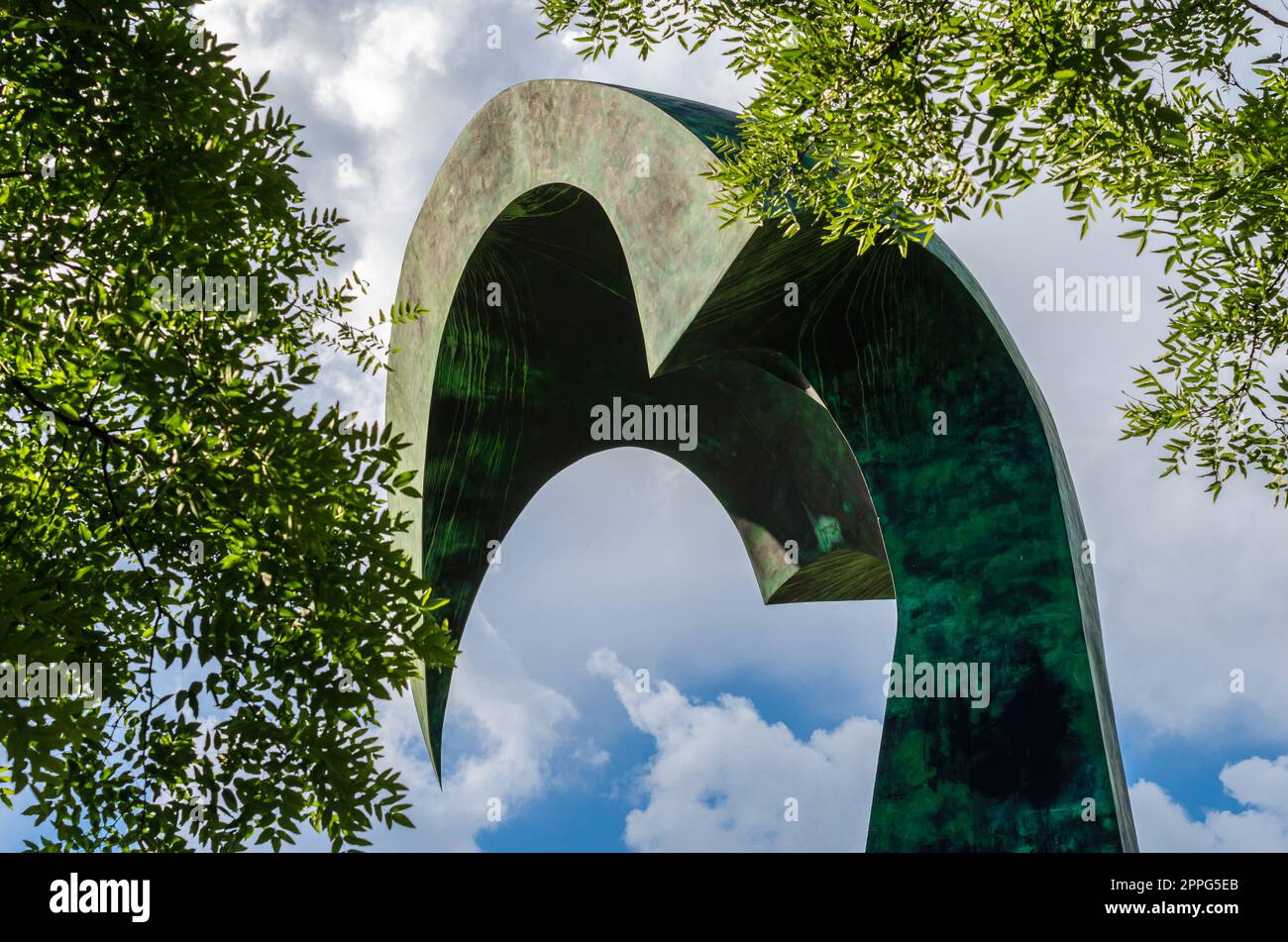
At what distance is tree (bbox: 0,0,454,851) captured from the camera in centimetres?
585

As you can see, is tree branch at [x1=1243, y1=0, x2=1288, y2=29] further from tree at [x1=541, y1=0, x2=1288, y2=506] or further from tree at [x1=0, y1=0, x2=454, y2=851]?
tree at [x1=0, y1=0, x2=454, y2=851]

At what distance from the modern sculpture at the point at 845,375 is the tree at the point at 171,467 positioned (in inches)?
145

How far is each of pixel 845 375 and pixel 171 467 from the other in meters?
6.26

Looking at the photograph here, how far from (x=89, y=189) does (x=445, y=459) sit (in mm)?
8010

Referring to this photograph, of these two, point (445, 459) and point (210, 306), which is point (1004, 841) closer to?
Answer: point (210, 306)

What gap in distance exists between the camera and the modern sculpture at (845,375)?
858cm

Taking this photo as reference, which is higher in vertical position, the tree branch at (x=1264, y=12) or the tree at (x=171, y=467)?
the tree branch at (x=1264, y=12)

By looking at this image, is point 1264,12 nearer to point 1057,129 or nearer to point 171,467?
point 1057,129

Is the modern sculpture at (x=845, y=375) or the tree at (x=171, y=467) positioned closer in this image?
the tree at (x=171, y=467)

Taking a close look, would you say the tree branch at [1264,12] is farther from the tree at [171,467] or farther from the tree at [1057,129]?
the tree at [171,467]

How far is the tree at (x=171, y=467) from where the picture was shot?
585cm

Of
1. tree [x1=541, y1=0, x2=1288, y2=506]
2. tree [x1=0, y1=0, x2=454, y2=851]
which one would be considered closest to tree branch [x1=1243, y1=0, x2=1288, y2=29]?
tree [x1=541, y1=0, x2=1288, y2=506]

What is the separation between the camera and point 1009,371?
9469mm

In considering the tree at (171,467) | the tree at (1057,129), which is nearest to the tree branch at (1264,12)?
the tree at (1057,129)
